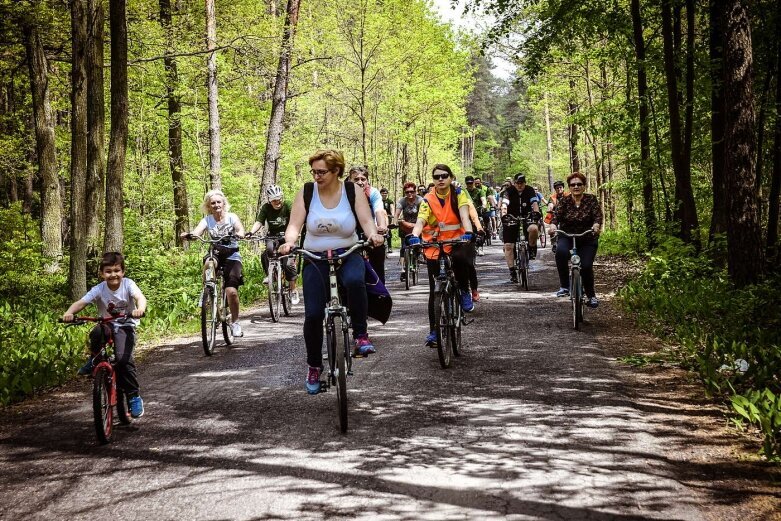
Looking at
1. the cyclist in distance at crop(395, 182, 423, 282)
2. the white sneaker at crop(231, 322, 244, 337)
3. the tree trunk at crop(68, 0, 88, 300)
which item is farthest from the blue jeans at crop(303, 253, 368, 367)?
the cyclist in distance at crop(395, 182, 423, 282)

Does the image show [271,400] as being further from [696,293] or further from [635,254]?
[635,254]

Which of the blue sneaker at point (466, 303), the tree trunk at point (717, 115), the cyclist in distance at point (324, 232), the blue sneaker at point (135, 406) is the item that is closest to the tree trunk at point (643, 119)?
the tree trunk at point (717, 115)

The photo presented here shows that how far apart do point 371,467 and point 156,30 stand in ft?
55.9

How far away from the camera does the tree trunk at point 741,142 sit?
32.0ft

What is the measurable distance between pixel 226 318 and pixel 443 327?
3668mm

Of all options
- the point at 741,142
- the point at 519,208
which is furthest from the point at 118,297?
the point at 519,208

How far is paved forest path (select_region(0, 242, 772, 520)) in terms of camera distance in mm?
4391

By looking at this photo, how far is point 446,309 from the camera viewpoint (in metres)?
8.16

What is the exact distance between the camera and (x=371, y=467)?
4.96 m

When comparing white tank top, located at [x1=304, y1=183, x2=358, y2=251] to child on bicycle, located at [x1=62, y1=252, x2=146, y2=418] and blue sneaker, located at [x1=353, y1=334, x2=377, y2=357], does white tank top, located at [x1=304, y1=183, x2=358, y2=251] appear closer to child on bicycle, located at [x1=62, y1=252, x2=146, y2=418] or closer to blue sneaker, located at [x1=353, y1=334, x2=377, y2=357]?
blue sneaker, located at [x1=353, y1=334, x2=377, y2=357]

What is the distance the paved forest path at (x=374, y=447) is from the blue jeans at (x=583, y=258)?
1.86 m

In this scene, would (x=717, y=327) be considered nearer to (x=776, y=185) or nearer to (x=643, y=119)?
(x=776, y=185)

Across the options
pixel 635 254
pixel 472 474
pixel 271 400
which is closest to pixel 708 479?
pixel 472 474

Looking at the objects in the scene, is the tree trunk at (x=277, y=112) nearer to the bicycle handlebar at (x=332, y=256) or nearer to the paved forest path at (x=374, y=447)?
the paved forest path at (x=374, y=447)
